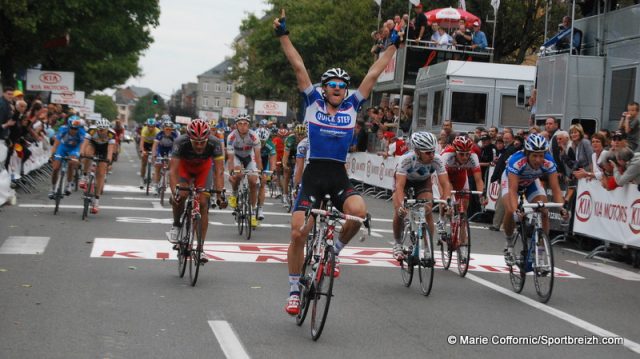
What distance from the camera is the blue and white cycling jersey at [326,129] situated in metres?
8.63

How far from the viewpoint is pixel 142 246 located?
1371 cm

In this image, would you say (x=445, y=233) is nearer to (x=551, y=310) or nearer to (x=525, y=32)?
(x=551, y=310)

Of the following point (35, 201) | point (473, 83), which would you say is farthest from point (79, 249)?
point (473, 83)

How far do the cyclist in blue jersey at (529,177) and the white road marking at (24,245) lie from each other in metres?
5.92

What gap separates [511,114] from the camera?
2572 centimetres

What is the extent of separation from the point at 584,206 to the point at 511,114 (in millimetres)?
9592

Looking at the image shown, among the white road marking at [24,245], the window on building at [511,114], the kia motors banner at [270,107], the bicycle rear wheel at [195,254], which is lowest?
the white road marking at [24,245]

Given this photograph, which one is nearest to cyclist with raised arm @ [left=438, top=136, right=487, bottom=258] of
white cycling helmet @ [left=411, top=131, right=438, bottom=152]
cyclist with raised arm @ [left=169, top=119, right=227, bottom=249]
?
white cycling helmet @ [left=411, top=131, right=438, bottom=152]

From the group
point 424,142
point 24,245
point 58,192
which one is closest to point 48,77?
point 58,192

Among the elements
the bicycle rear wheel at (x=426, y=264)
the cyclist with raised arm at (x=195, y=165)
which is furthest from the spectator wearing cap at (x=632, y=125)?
the cyclist with raised arm at (x=195, y=165)

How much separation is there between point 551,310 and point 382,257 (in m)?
4.22

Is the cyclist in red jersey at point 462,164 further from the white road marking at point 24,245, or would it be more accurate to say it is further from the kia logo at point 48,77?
the kia logo at point 48,77

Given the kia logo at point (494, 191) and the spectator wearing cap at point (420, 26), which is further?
the spectator wearing cap at point (420, 26)

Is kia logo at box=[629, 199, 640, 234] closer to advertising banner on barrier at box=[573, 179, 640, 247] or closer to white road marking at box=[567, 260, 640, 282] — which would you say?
advertising banner on barrier at box=[573, 179, 640, 247]
